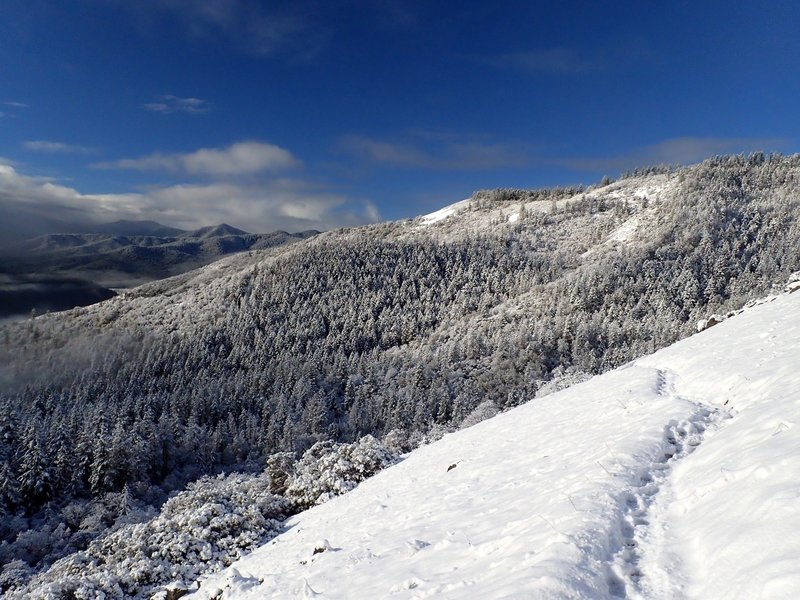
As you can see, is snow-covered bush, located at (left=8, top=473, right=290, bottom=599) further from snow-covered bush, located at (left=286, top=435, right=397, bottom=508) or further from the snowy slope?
the snowy slope

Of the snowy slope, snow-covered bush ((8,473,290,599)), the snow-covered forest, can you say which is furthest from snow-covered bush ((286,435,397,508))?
the snowy slope

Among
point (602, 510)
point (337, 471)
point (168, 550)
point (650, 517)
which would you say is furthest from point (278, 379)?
point (650, 517)

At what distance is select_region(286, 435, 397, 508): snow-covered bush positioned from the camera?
1062 inches

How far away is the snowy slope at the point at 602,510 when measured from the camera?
710 cm

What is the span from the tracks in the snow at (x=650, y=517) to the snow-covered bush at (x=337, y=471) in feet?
64.3

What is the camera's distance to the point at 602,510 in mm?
9516

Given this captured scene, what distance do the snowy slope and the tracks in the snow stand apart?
4cm

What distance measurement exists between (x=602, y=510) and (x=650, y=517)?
98 cm

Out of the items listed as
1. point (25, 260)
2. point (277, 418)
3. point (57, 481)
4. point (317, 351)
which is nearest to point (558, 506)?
point (57, 481)

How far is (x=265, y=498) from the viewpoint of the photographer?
83.8 ft

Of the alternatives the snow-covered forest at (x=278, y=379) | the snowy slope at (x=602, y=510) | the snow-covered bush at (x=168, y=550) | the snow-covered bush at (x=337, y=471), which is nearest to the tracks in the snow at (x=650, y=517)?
the snowy slope at (x=602, y=510)

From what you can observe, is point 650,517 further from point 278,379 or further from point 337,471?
point 278,379

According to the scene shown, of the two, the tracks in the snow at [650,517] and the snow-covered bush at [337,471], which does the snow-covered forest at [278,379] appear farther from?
the tracks in the snow at [650,517]

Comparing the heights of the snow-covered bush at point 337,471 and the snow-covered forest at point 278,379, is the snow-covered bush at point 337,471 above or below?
above
